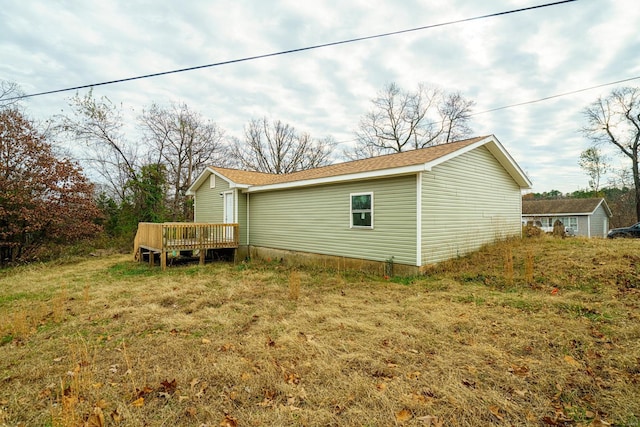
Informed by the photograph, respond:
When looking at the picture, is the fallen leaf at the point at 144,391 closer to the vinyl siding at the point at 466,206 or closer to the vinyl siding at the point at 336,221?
the vinyl siding at the point at 336,221

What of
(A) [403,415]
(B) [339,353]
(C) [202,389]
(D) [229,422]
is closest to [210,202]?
(B) [339,353]

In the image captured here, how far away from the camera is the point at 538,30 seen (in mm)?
9195

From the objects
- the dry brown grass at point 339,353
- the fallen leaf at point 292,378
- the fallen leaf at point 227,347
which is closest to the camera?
the dry brown grass at point 339,353

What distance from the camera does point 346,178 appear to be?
9.39 metres

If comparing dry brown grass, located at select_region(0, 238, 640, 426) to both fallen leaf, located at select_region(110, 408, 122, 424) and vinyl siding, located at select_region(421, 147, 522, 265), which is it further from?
vinyl siding, located at select_region(421, 147, 522, 265)

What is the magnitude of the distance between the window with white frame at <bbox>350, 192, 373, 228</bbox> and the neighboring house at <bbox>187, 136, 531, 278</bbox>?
0.10 feet

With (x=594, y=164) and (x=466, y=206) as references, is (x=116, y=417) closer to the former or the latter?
(x=466, y=206)

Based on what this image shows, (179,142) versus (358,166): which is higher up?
(179,142)

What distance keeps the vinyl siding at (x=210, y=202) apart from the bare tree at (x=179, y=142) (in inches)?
265

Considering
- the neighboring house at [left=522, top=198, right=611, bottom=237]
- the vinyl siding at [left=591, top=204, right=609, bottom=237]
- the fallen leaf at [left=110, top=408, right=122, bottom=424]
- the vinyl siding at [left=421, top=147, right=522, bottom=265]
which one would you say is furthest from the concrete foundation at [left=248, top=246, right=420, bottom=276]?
the vinyl siding at [left=591, top=204, right=609, bottom=237]

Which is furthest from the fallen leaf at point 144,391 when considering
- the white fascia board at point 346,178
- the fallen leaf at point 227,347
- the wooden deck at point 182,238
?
the wooden deck at point 182,238

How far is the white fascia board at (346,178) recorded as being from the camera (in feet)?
26.0

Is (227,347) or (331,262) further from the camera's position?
(331,262)

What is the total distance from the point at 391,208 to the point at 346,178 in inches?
66.7
